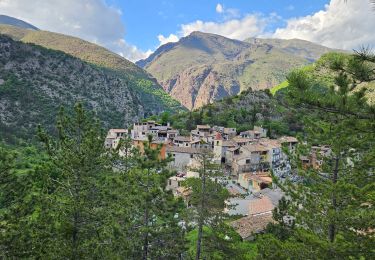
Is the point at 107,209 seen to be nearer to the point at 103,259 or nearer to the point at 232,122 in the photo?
the point at 103,259

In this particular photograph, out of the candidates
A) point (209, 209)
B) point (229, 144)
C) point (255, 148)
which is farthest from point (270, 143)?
point (209, 209)

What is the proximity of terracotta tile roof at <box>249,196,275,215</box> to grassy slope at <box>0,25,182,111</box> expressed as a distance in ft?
415

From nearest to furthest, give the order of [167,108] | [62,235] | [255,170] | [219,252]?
[62,235]
[219,252]
[255,170]
[167,108]

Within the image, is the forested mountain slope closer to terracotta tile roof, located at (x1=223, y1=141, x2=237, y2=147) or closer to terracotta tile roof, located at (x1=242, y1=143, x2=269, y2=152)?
terracotta tile roof, located at (x1=223, y1=141, x2=237, y2=147)

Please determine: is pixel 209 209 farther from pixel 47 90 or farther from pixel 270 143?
pixel 47 90

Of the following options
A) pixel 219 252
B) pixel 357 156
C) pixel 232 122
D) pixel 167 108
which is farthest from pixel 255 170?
pixel 167 108

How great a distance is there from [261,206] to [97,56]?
15747cm

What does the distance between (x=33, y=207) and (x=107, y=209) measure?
114 inches

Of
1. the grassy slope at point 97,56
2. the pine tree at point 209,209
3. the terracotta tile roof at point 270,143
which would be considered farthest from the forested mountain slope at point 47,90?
the pine tree at point 209,209

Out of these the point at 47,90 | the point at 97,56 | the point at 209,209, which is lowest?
the point at 209,209

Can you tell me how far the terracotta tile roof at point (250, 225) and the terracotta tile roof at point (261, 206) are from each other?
12.9ft

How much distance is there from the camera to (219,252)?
20.0m

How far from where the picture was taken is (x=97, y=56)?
181000mm

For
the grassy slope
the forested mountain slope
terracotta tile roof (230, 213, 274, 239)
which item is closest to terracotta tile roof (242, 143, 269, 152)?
terracotta tile roof (230, 213, 274, 239)
